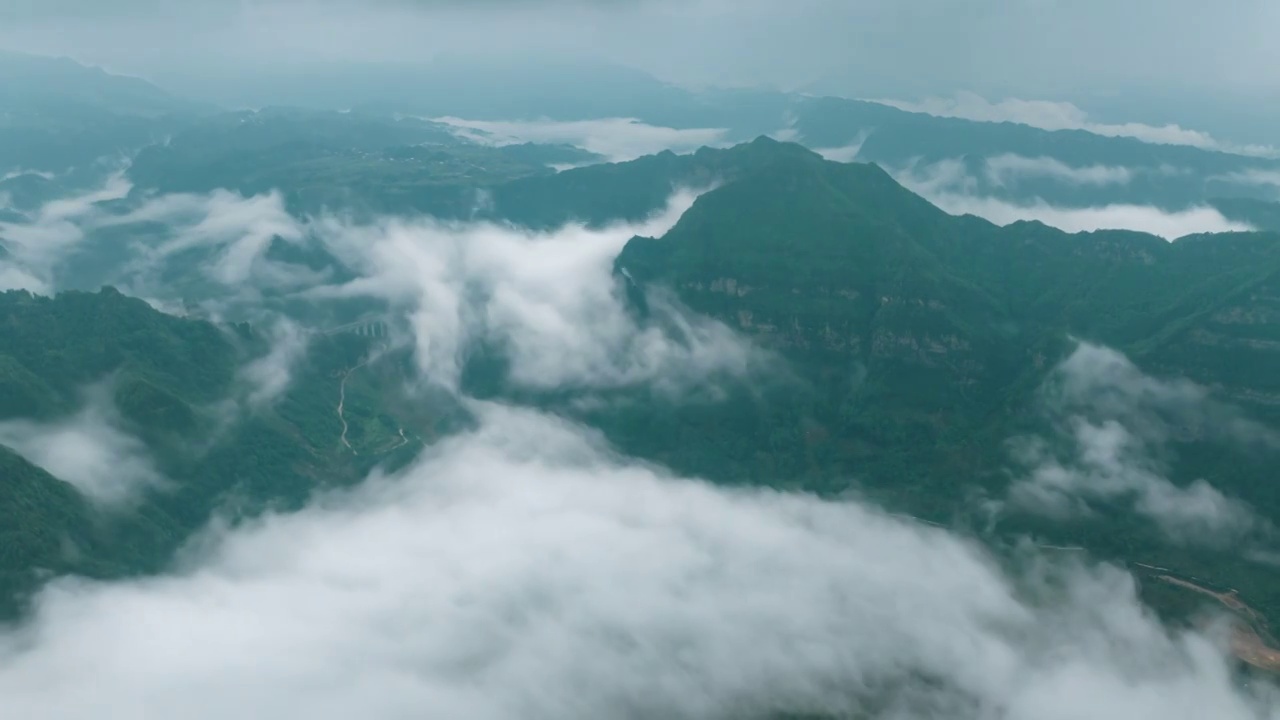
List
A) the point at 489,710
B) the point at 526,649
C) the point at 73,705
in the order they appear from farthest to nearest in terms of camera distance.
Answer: the point at 526,649, the point at 489,710, the point at 73,705

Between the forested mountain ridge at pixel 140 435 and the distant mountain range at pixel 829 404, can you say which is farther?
the distant mountain range at pixel 829 404

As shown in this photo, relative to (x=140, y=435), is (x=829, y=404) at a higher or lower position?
higher

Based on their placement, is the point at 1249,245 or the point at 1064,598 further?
the point at 1249,245

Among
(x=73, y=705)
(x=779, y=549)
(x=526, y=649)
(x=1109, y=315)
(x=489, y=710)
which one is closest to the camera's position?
(x=73, y=705)

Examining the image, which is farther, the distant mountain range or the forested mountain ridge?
the distant mountain range

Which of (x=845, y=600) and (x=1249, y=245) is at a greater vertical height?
(x=1249, y=245)

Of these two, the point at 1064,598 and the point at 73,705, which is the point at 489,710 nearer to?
the point at 73,705

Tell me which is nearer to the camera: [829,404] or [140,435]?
[140,435]

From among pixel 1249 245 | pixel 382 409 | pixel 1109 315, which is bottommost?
pixel 382 409

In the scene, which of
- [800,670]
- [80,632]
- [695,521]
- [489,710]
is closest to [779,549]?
[695,521]
